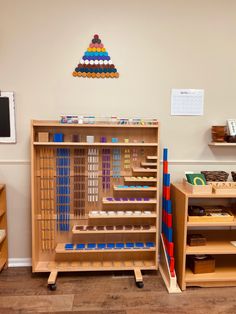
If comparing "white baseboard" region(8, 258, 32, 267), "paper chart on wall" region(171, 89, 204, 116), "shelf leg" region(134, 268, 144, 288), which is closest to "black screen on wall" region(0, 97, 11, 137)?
"white baseboard" region(8, 258, 32, 267)

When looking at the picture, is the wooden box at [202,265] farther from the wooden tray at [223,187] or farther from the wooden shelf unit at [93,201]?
the wooden tray at [223,187]

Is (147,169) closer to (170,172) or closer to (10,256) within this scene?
(170,172)

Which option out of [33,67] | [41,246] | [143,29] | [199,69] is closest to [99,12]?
[143,29]

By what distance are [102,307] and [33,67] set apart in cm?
208

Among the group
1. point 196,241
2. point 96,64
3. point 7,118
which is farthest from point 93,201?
point 96,64

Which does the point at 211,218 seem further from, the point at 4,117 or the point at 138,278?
the point at 4,117

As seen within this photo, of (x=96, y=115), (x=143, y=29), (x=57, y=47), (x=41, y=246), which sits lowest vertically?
(x=41, y=246)

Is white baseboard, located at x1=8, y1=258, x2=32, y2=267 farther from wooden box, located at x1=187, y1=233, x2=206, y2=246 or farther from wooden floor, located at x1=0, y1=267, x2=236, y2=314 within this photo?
wooden box, located at x1=187, y1=233, x2=206, y2=246

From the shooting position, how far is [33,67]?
257cm

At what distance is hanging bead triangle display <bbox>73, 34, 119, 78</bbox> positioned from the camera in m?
2.58

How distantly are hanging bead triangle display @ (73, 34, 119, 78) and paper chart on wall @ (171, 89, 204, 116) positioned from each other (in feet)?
1.97

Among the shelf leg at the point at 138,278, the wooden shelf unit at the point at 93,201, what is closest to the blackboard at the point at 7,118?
the wooden shelf unit at the point at 93,201

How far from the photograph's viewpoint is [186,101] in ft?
8.79

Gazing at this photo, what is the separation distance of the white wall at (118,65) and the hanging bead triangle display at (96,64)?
0.16ft
